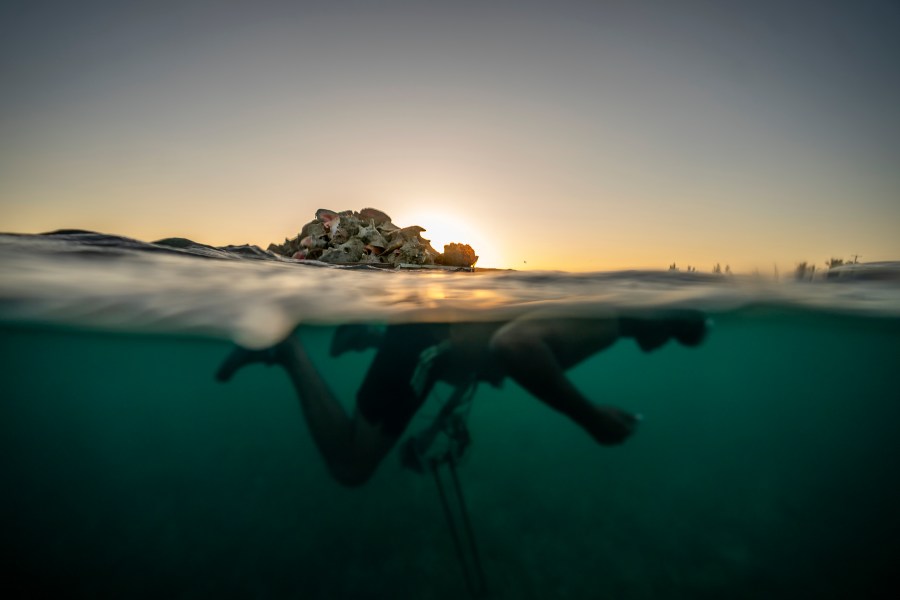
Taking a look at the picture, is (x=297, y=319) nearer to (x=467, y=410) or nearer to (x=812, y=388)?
(x=467, y=410)

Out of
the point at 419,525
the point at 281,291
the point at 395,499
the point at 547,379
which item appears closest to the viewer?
the point at 547,379

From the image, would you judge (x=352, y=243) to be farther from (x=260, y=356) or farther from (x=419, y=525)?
(x=419, y=525)

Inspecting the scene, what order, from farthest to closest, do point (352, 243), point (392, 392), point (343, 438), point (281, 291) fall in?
point (352, 243) < point (281, 291) < point (392, 392) < point (343, 438)

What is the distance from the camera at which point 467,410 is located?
622cm

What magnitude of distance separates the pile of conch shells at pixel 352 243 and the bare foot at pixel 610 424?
35.3ft

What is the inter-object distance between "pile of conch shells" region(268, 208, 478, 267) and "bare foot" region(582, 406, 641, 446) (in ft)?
35.3

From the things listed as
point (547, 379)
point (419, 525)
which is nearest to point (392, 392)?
point (547, 379)

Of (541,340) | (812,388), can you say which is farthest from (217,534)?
(812,388)

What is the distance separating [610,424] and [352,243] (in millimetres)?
12148

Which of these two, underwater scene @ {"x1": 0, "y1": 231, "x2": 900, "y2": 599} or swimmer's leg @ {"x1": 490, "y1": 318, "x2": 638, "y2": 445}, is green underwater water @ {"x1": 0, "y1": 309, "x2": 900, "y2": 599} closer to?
underwater scene @ {"x1": 0, "y1": 231, "x2": 900, "y2": 599}

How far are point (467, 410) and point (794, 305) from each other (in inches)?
361

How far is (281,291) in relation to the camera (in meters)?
7.93

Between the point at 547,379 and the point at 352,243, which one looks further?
the point at 352,243

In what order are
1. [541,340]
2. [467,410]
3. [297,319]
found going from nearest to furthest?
[541,340] → [467,410] → [297,319]
